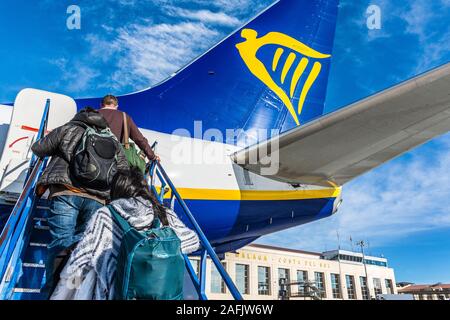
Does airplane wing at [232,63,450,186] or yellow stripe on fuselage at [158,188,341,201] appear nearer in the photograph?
airplane wing at [232,63,450,186]

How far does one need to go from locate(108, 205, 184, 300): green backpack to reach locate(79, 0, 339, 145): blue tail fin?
456 cm

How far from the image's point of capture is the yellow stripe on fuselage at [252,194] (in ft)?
18.8

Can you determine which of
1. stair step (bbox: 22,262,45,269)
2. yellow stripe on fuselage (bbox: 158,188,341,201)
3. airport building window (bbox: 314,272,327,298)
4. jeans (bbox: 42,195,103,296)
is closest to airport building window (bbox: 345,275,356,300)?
airport building window (bbox: 314,272,327,298)

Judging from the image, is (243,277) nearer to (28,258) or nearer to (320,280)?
(320,280)

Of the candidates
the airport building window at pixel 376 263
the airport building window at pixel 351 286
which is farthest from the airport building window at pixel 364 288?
the airport building window at pixel 376 263

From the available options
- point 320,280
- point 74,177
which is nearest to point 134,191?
point 74,177

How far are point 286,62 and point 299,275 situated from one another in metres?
39.0

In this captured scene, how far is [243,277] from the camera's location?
120 feet

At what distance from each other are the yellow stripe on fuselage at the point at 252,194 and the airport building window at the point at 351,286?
46065 millimetres

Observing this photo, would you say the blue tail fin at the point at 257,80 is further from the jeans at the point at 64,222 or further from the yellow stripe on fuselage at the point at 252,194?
the jeans at the point at 64,222

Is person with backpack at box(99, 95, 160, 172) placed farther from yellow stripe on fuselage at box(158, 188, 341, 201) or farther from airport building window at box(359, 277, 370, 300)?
airport building window at box(359, 277, 370, 300)

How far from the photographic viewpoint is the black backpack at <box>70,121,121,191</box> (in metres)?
2.74

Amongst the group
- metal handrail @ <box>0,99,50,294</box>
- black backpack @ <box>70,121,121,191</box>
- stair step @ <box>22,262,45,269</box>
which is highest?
black backpack @ <box>70,121,121,191</box>
